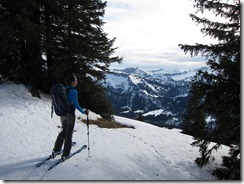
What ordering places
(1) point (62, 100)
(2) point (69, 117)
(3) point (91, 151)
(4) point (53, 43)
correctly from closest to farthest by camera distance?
(1) point (62, 100) → (2) point (69, 117) → (3) point (91, 151) → (4) point (53, 43)

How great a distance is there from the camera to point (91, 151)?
35.1 ft

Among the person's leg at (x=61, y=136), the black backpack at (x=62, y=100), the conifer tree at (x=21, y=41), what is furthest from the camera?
the conifer tree at (x=21, y=41)

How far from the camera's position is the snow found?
8625 millimetres

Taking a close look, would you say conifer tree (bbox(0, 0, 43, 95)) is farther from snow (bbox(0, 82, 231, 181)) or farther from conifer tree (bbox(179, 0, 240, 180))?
conifer tree (bbox(179, 0, 240, 180))

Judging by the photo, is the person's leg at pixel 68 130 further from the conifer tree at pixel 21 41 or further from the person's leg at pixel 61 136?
the conifer tree at pixel 21 41

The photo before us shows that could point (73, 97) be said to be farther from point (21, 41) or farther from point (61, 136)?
point (21, 41)

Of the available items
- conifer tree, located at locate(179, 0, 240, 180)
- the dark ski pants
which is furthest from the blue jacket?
conifer tree, located at locate(179, 0, 240, 180)

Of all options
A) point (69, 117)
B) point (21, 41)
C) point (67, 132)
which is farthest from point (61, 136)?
point (21, 41)

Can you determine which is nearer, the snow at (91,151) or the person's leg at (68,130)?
the snow at (91,151)

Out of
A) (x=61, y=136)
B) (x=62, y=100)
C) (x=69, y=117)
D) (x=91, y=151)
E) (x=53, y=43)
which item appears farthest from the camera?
(x=53, y=43)

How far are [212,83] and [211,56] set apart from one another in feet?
5.18

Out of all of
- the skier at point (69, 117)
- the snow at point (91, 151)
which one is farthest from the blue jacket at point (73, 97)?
the snow at point (91, 151)

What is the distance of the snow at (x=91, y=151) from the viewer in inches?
340

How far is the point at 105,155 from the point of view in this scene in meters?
10.4
